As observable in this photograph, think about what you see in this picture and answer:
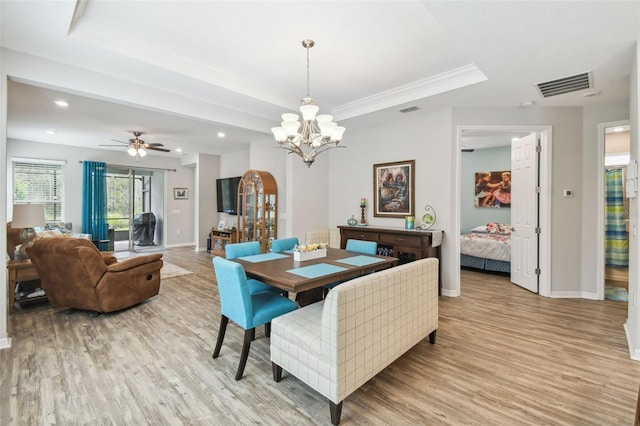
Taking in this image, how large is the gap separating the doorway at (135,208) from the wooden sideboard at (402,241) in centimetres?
649

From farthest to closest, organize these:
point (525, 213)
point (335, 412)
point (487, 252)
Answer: point (487, 252), point (525, 213), point (335, 412)

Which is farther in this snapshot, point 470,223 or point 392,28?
point 470,223

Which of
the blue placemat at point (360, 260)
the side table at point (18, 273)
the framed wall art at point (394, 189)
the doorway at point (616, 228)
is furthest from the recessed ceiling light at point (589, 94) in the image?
the side table at point (18, 273)

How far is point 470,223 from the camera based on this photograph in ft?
24.7

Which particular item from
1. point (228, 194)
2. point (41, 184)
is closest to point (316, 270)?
point (228, 194)

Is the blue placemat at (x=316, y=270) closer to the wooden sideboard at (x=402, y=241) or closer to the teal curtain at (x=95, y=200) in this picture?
the wooden sideboard at (x=402, y=241)

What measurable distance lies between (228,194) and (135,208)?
3.04 meters

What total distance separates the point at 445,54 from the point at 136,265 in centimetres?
427

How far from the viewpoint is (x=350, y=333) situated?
1802 millimetres

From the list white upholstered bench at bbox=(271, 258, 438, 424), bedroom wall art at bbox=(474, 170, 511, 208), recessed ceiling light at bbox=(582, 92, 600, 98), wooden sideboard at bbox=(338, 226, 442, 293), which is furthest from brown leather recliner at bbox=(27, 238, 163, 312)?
bedroom wall art at bbox=(474, 170, 511, 208)

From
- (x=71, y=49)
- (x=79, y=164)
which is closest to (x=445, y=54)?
(x=71, y=49)

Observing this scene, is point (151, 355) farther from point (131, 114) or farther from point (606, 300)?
point (606, 300)

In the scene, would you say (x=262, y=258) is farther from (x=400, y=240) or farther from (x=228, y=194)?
(x=228, y=194)

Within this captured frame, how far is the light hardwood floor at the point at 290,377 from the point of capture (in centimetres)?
187
